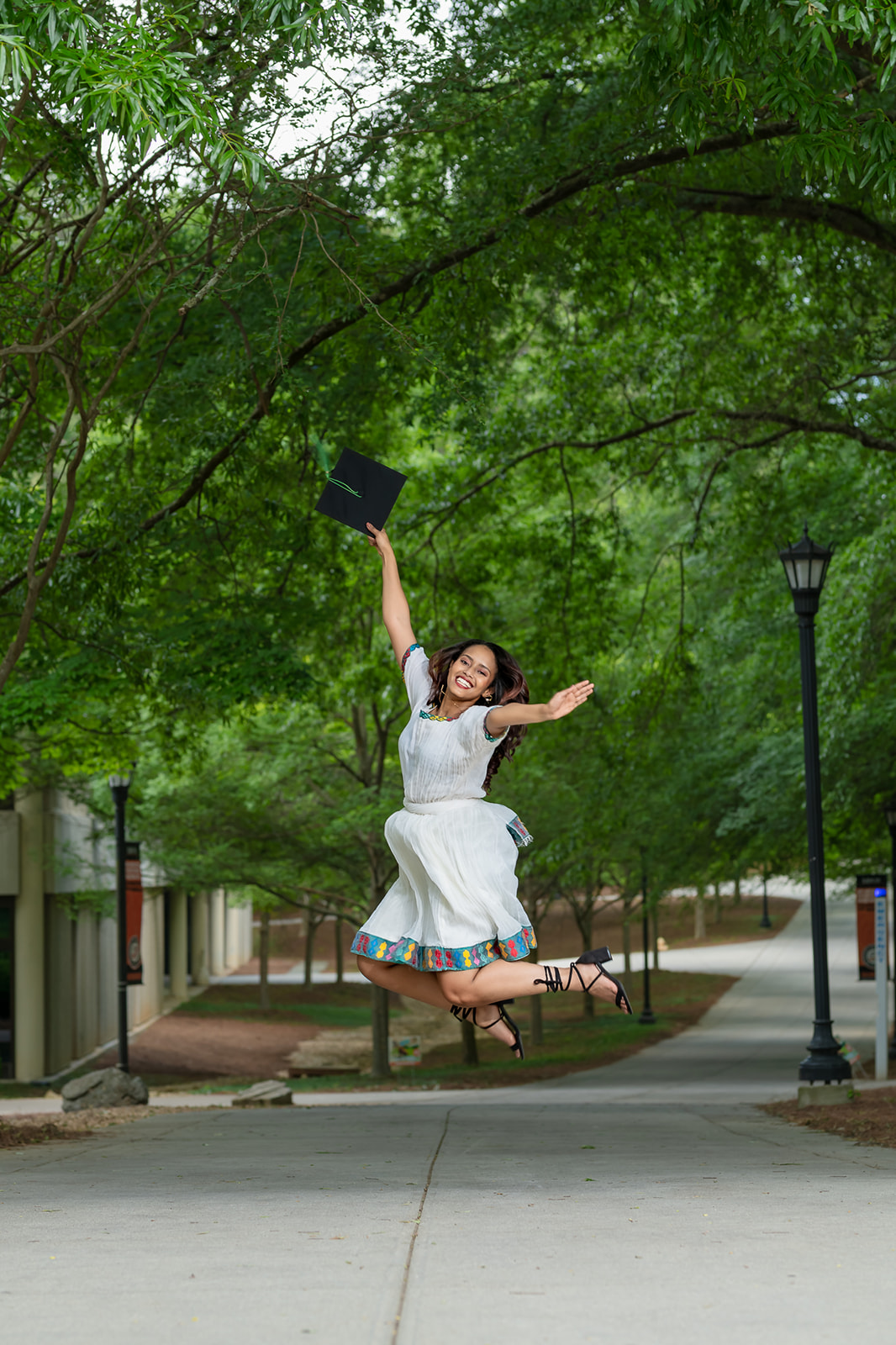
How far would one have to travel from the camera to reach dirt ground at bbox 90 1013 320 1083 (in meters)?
28.2

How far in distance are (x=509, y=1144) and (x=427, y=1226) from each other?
3.92 metres

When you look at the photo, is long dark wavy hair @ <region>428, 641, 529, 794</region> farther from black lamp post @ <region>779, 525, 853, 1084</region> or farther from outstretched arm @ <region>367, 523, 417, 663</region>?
black lamp post @ <region>779, 525, 853, 1084</region>

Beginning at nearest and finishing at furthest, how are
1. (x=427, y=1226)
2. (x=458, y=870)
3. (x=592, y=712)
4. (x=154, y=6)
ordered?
(x=427, y=1226) → (x=458, y=870) → (x=154, y=6) → (x=592, y=712)

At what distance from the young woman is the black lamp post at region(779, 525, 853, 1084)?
7.37 m

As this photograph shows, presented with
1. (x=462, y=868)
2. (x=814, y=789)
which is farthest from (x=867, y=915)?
(x=462, y=868)

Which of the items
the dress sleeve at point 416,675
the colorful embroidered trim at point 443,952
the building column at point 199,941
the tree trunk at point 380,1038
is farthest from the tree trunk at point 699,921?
the colorful embroidered trim at point 443,952

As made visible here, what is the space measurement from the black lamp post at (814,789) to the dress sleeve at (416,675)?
7.30 meters

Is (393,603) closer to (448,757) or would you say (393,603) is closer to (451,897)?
(448,757)

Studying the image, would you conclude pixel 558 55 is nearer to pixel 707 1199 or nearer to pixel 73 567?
pixel 73 567

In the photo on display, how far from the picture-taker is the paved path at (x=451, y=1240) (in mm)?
3400

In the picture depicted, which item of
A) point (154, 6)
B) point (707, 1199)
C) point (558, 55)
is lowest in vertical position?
point (707, 1199)

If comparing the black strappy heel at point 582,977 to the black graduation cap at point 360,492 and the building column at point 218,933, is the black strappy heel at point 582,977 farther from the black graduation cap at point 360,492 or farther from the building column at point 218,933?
the building column at point 218,933

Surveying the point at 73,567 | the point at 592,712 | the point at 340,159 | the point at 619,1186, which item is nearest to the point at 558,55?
the point at 340,159

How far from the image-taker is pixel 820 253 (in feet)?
42.1
